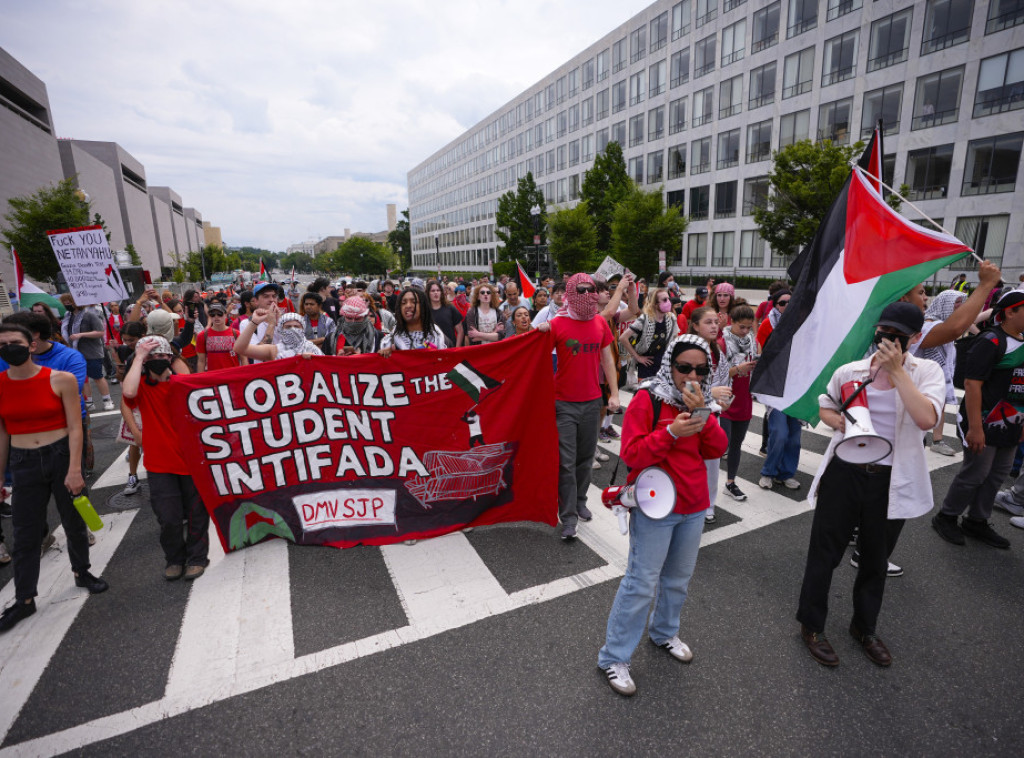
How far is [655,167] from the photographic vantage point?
4506cm

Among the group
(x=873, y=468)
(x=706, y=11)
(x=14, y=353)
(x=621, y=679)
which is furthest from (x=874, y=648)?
(x=706, y=11)

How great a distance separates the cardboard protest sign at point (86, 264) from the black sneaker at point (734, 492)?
1002 cm

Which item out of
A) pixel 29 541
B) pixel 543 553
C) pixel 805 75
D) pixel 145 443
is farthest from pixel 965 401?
pixel 805 75

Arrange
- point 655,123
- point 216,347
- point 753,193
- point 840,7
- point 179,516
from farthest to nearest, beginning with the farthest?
point 655,123
point 753,193
point 840,7
point 216,347
point 179,516

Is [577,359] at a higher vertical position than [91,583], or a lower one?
higher

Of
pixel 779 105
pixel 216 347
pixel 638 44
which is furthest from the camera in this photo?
pixel 638 44

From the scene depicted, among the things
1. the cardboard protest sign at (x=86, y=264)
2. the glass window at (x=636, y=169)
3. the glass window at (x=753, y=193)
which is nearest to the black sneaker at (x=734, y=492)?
the cardboard protest sign at (x=86, y=264)

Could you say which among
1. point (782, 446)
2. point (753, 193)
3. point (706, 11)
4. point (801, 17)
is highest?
point (706, 11)

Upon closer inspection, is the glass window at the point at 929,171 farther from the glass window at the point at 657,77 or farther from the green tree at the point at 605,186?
the glass window at the point at 657,77

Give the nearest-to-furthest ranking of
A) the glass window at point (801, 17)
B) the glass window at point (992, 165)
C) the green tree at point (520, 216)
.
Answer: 1. the glass window at point (992, 165)
2. the glass window at point (801, 17)
3. the green tree at point (520, 216)

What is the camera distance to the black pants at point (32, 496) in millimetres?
3686

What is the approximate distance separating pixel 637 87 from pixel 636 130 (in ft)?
12.0

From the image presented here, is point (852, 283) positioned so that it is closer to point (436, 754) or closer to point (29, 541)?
point (436, 754)

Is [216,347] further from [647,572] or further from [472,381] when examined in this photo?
[647,572]
